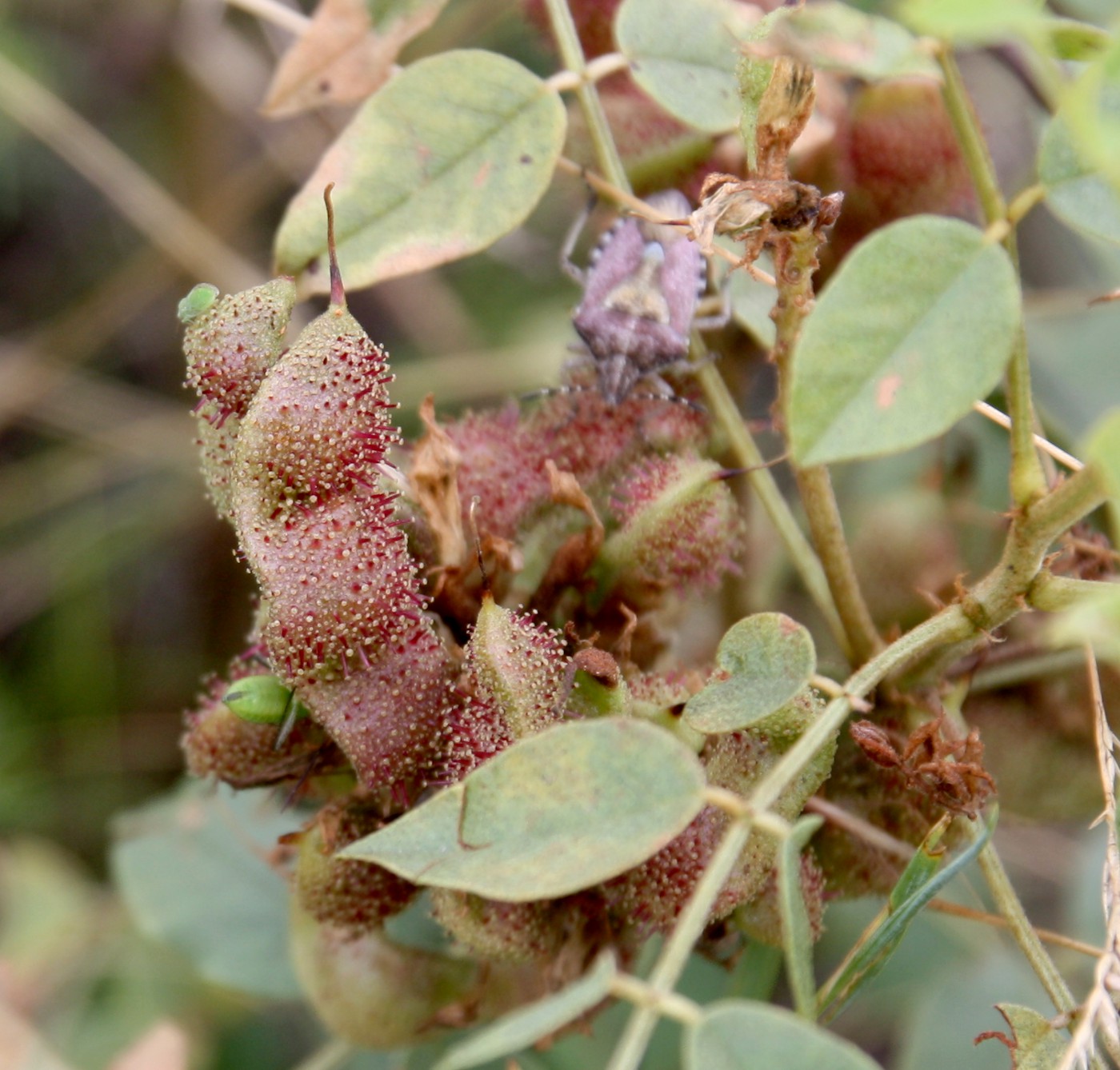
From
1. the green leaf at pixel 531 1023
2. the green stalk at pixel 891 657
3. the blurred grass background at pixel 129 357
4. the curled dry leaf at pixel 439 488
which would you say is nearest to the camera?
the green leaf at pixel 531 1023

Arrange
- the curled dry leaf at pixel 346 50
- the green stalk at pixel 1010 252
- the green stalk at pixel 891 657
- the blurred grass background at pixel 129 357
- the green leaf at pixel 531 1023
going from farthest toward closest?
the blurred grass background at pixel 129 357 < the curled dry leaf at pixel 346 50 < the green stalk at pixel 1010 252 < the green stalk at pixel 891 657 < the green leaf at pixel 531 1023

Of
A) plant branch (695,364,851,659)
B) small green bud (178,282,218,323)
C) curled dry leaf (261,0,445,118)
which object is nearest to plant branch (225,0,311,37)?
curled dry leaf (261,0,445,118)

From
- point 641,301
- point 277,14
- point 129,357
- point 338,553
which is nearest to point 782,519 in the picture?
point 641,301

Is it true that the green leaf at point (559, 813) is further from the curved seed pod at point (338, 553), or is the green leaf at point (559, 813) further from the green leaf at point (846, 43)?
the green leaf at point (846, 43)

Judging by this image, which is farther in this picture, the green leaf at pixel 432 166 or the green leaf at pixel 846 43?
the green leaf at pixel 432 166

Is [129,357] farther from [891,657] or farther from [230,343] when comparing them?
[891,657]

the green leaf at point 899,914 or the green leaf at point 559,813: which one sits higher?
the green leaf at point 559,813

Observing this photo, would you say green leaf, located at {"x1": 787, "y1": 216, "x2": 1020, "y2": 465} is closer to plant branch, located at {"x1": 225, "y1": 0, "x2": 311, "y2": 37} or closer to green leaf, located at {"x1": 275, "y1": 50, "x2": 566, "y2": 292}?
green leaf, located at {"x1": 275, "y1": 50, "x2": 566, "y2": 292}

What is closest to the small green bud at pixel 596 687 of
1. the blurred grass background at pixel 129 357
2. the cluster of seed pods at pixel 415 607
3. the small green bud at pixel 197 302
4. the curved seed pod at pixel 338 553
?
the cluster of seed pods at pixel 415 607
